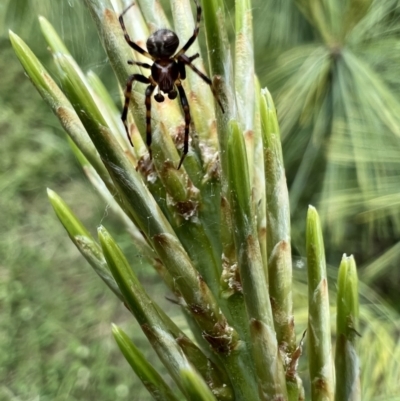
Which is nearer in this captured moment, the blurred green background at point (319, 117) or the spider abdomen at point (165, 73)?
the spider abdomen at point (165, 73)

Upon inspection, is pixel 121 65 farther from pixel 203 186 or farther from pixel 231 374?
pixel 231 374

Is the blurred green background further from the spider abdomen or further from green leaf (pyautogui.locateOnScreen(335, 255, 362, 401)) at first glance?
green leaf (pyautogui.locateOnScreen(335, 255, 362, 401))

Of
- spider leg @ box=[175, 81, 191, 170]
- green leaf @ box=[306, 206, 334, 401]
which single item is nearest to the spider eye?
spider leg @ box=[175, 81, 191, 170]

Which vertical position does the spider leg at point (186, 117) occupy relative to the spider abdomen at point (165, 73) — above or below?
below

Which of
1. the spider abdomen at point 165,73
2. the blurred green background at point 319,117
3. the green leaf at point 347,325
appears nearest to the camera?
the green leaf at point 347,325

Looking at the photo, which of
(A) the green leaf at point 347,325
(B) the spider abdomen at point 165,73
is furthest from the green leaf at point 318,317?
(B) the spider abdomen at point 165,73

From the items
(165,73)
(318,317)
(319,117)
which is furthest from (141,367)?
(319,117)

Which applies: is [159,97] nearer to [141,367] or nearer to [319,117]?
[141,367]

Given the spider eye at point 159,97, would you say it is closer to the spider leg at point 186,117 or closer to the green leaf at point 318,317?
the spider leg at point 186,117
